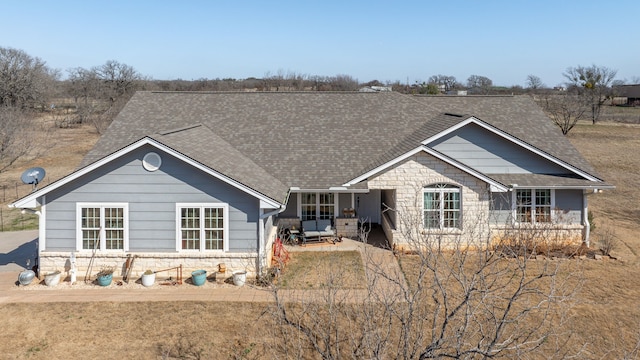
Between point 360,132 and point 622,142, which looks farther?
point 622,142

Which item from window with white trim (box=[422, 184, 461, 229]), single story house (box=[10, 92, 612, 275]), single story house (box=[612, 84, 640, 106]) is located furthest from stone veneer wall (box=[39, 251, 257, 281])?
single story house (box=[612, 84, 640, 106])

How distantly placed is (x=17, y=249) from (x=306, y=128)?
1394cm

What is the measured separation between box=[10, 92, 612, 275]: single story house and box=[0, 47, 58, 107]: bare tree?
186 ft

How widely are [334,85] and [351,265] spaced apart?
8488cm

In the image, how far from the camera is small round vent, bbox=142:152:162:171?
48.4 ft

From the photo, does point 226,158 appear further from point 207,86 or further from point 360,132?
point 207,86

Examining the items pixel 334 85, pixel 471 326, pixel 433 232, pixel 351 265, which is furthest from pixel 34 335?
pixel 334 85

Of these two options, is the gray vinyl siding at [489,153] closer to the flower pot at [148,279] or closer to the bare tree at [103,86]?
the flower pot at [148,279]

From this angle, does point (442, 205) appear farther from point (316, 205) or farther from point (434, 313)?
point (434, 313)

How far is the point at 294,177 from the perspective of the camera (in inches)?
772

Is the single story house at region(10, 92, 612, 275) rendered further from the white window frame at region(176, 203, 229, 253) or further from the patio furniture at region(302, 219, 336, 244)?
the patio furniture at region(302, 219, 336, 244)

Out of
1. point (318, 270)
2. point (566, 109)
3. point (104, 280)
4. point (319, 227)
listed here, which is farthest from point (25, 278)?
point (566, 109)

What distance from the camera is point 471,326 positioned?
10.4 m

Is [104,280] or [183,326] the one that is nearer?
[183,326]
